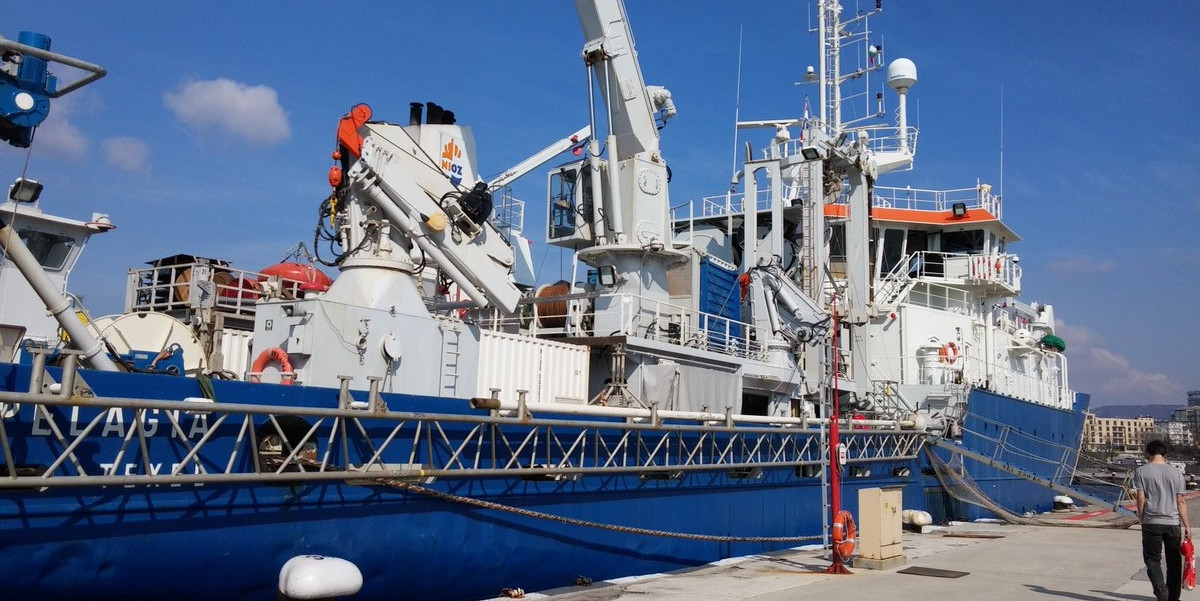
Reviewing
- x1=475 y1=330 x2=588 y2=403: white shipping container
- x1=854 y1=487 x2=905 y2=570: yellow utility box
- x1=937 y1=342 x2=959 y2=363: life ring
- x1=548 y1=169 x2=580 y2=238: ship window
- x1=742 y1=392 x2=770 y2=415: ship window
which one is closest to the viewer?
x1=854 y1=487 x2=905 y2=570: yellow utility box

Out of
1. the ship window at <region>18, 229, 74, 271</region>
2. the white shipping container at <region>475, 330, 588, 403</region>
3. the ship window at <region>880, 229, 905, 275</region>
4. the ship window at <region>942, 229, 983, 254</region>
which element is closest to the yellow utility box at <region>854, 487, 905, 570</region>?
the white shipping container at <region>475, 330, 588, 403</region>

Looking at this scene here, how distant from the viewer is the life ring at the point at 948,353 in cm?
2423

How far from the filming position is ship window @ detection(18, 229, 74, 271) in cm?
1170

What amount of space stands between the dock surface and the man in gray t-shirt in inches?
57.3

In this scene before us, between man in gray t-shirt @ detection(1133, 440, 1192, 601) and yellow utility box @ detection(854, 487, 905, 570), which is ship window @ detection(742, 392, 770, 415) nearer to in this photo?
yellow utility box @ detection(854, 487, 905, 570)

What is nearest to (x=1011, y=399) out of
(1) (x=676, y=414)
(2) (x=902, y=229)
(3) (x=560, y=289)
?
(2) (x=902, y=229)

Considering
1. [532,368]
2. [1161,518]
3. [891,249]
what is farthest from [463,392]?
[891,249]

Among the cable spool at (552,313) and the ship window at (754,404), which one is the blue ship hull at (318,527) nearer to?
the cable spool at (552,313)

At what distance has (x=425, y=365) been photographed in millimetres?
11852

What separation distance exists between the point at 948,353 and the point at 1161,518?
53.8ft

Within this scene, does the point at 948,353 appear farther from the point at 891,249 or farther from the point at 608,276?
the point at 608,276

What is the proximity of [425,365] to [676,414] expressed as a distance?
12.0ft

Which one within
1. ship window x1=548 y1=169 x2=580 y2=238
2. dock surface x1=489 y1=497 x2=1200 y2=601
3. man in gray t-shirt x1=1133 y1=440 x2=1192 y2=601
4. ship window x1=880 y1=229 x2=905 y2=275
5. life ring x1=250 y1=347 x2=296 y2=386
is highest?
ship window x1=880 y1=229 x2=905 y2=275

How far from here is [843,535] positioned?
12414 mm
